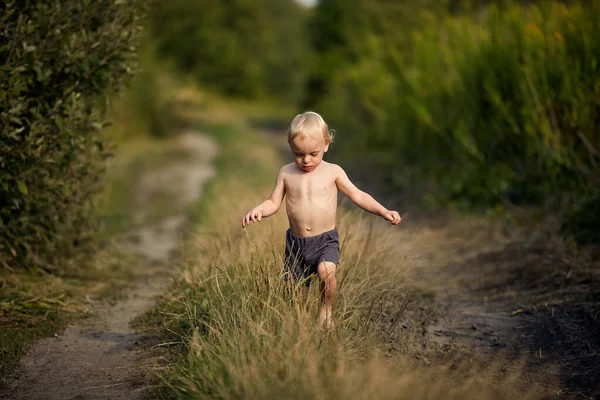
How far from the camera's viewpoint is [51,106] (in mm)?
5820

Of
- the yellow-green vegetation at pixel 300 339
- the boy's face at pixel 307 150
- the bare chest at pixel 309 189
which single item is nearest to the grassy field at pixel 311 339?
the yellow-green vegetation at pixel 300 339

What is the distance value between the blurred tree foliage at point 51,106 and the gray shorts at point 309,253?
2415 millimetres

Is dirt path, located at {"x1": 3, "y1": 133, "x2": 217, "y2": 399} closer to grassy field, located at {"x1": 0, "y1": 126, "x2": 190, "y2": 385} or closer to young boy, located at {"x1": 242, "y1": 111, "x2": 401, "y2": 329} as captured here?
grassy field, located at {"x1": 0, "y1": 126, "x2": 190, "y2": 385}

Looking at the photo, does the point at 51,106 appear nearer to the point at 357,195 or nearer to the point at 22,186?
the point at 22,186

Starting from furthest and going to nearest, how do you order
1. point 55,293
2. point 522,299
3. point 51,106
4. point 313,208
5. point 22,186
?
1. point 51,106
2. point 55,293
3. point 522,299
4. point 22,186
5. point 313,208

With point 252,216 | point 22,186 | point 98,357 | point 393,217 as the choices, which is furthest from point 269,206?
point 22,186

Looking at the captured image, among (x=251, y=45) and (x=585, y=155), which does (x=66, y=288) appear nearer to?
(x=585, y=155)

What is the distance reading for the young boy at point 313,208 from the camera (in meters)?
4.05

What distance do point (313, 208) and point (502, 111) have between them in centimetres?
433

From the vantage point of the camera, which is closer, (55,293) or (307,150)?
(307,150)

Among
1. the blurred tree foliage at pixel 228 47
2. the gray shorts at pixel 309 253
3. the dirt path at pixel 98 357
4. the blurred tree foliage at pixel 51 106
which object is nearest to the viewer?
the dirt path at pixel 98 357

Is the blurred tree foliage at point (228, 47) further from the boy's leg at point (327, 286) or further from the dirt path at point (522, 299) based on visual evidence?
the boy's leg at point (327, 286)

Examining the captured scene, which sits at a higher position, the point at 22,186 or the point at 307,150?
the point at 307,150

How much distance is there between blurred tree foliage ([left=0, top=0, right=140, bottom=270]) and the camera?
17.5 feet
